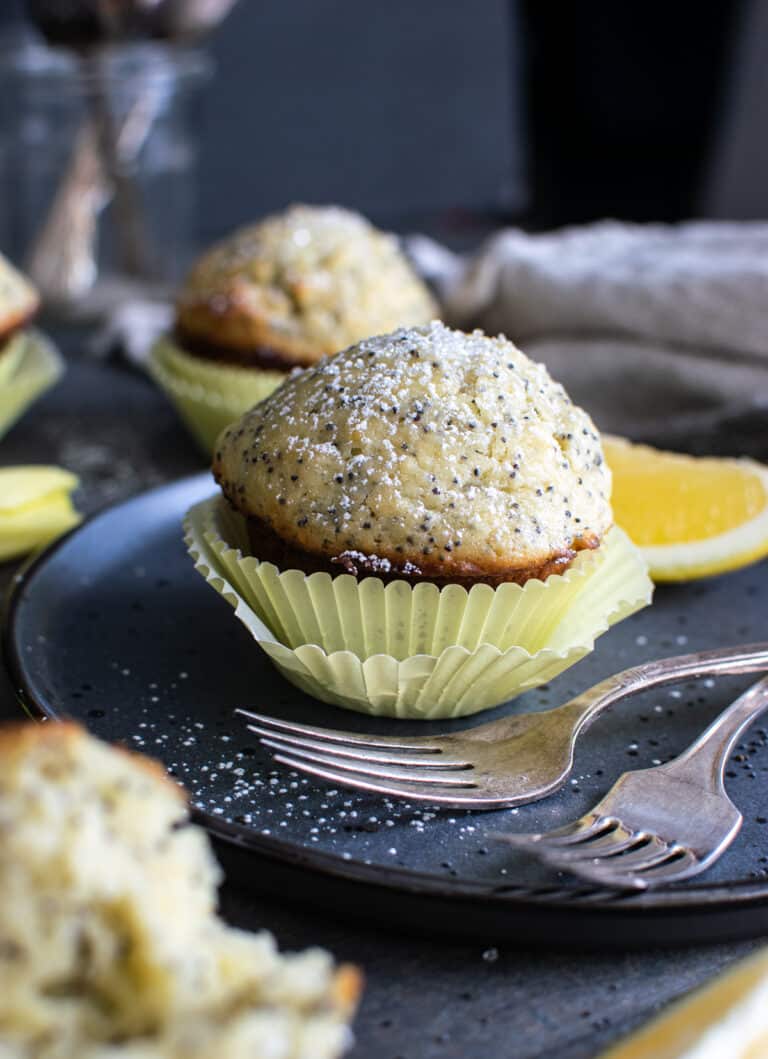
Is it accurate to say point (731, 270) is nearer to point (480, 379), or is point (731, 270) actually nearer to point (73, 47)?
point (480, 379)

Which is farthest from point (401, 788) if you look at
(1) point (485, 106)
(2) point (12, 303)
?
(1) point (485, 106)

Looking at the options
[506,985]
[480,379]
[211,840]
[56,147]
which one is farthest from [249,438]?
[56,147]

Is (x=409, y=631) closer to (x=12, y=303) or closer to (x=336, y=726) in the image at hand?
(x=336, y=726)

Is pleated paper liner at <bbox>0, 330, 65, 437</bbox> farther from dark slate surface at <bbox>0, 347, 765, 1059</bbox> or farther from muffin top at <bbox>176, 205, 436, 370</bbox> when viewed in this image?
dark slate surface at <bbox>0, 347, 765, 1059</bbox>

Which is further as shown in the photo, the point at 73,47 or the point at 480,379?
the point at 73,47

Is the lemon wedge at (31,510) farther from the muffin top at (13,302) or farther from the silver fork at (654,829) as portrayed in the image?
the silver fork at (654,829)

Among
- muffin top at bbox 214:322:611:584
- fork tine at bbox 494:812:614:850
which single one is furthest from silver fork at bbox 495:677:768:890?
muffin top at bbox 214:322:611:584
